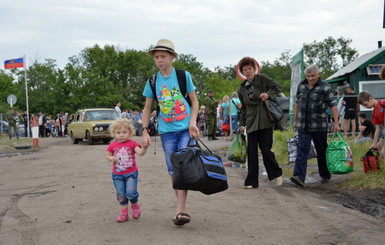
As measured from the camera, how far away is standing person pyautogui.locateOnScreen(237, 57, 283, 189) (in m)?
7.57

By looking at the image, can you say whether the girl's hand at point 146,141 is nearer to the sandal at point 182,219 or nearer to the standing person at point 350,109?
the sandal at point 182,219

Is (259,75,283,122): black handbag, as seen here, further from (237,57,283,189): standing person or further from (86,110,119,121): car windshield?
(86,110,119,121): car windshield

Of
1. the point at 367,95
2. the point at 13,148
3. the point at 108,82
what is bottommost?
the point at 13,148

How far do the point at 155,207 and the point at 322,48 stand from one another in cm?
7217

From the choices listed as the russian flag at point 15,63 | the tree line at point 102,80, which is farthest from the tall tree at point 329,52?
the russian flag at point 15,63

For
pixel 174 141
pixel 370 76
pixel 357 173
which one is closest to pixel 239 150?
pixel 357 173

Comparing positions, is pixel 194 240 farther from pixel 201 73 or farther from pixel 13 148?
pixel 201 73

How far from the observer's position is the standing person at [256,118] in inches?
298

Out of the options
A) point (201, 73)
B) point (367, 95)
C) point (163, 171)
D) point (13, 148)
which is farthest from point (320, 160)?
point (201, 73)

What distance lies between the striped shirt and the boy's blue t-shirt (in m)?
3.37

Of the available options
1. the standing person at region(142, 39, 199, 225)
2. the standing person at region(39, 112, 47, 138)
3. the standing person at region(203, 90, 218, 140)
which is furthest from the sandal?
the standing person at region(39, 112, 47, 138)

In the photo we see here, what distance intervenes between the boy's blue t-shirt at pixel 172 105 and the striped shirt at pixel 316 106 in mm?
3369

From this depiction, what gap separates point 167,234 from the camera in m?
4.67

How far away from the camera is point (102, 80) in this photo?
6950 centimetres
